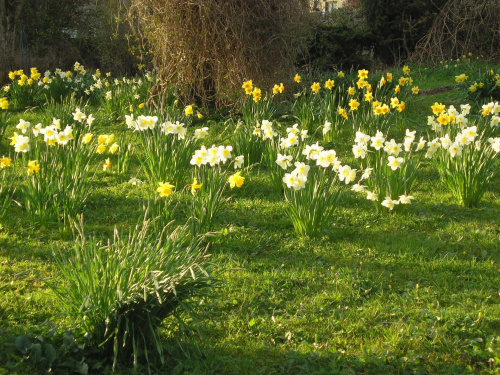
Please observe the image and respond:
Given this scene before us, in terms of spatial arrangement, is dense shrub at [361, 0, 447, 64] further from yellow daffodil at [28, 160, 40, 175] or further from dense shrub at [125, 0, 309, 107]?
yellow daffodil at [28, 160, 40, 175]

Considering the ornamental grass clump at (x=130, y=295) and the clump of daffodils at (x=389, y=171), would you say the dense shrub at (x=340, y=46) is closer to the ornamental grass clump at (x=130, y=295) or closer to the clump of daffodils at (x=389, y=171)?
the clump of daffodils at (x=389, y=171)

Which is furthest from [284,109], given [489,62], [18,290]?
[489,62]

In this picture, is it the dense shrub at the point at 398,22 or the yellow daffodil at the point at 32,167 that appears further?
the dense shrub at the point at 398,22

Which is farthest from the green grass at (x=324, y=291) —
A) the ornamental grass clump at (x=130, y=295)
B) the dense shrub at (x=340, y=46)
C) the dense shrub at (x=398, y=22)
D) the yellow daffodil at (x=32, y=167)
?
the dense shrub at (x=398, y=22)

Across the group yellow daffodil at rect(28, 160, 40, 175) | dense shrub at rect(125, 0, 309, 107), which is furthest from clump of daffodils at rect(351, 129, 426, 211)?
dense shrub at rect(125, 0, 309, 107)

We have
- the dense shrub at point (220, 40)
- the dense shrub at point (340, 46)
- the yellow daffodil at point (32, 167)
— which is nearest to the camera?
the yellow daffodil at point (32, 167)

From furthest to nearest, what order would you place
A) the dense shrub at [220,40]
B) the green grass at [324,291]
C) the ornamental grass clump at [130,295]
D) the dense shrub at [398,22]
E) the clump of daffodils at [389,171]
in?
the dense shrub at [398,22], the dense shrub at [220,40], the clump of daffodils at [389,171], the green grass at [324,291], the ornamental grass clump at [130,295]

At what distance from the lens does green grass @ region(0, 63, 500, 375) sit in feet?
8.38

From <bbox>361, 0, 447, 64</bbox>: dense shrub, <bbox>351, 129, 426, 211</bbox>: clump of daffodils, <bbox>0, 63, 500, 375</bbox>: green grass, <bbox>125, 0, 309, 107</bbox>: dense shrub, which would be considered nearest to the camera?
<bbox>0, 63, 500, 375</bbox>: green grass

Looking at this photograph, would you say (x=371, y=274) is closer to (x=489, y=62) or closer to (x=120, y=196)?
(x=120, y=196)

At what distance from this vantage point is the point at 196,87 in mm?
7441

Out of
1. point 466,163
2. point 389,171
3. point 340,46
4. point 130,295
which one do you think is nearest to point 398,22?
point 340,46

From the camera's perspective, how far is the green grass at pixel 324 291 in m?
2.55

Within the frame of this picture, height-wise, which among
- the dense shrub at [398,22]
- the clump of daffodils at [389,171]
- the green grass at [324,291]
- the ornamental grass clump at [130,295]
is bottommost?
the green grass at [324,291]
